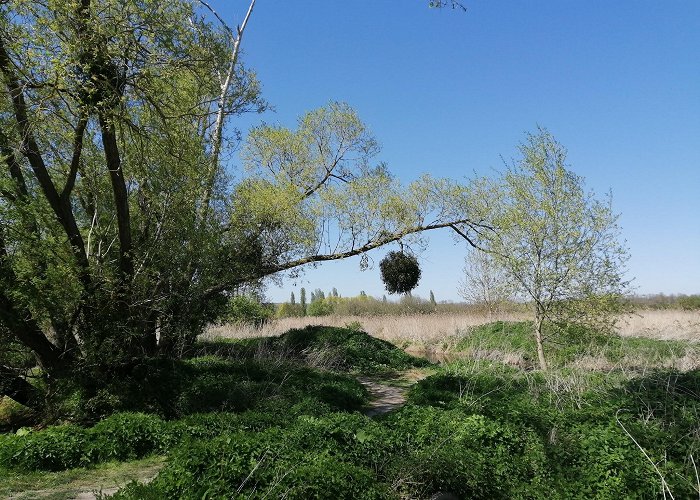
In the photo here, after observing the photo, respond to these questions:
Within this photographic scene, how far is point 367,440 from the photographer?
19.9ft

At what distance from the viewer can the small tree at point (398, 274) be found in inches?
1178

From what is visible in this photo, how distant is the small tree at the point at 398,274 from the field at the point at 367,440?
747 inches

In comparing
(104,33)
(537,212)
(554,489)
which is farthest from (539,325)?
(104,33)

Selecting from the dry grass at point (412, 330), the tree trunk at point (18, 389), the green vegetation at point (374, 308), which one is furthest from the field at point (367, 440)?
the green vegetation at point (374, 308)

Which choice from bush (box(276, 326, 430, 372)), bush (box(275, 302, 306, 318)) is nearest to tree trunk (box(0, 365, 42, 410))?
bush (box(276, 326, 430, 372))

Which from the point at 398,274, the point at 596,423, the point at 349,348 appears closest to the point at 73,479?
the point at 596,423

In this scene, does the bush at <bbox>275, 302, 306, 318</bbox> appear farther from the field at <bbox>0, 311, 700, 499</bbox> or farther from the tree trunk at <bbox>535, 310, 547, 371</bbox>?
the field at <bbox>0, 311, 700, 499</bbox>

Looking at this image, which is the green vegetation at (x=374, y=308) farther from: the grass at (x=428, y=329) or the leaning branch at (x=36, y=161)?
the leaning branch at (x=36, y=161)

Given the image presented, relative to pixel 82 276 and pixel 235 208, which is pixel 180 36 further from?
pixel 235 208

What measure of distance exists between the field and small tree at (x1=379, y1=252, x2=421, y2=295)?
18975mm

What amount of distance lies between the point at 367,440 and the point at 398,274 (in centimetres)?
2428

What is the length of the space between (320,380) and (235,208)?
5.94m

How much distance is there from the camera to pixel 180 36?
8.45 metres

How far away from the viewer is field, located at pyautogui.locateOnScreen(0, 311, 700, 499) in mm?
5105
